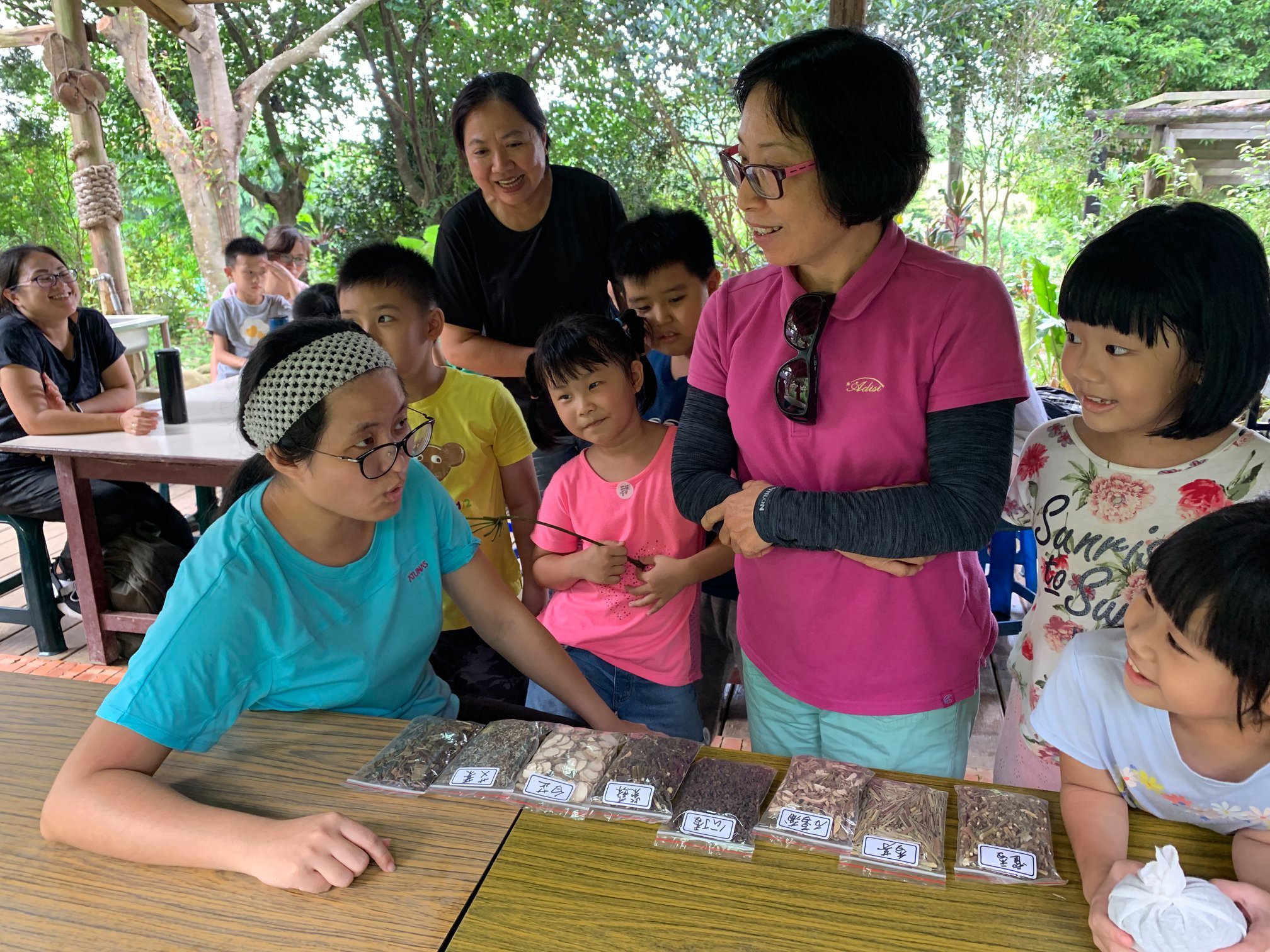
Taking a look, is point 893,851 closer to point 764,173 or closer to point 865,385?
point 865,385

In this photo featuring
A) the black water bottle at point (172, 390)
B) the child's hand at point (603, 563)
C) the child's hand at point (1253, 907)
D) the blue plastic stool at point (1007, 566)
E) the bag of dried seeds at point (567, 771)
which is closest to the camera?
the child's hand at point (1253, 907)

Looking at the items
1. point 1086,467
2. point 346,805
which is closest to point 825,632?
point 1086,467

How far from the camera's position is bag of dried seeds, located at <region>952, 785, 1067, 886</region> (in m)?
0.90

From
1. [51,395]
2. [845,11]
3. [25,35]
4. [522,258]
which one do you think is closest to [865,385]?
[522,258]

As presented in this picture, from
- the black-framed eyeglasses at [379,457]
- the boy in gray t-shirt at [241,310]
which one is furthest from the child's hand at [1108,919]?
the boy in gray t-shirt at [241,310]

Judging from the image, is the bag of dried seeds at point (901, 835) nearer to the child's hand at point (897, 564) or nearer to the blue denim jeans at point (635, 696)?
the child's hand at point (897, 564)

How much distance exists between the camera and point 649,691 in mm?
1715

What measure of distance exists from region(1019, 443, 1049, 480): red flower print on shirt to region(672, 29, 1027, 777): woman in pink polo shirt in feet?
0.53

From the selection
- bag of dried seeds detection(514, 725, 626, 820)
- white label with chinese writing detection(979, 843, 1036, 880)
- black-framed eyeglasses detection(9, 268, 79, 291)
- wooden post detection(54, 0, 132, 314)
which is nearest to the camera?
white label with chinese writing detection(979, 843, 1036, 880)

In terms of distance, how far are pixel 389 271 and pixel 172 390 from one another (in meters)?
1.55

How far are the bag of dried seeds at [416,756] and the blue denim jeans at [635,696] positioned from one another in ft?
1.68

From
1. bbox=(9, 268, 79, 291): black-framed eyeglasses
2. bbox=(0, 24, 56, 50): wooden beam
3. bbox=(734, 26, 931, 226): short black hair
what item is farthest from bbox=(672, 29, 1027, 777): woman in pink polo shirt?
bbox=(0, 24, 56, 50): wooden beam

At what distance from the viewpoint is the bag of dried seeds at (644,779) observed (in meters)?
0.99

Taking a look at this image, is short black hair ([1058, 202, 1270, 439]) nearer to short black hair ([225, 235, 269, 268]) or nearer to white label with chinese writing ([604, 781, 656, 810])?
white label with chinese writing ([604, 781, 656, 810])
